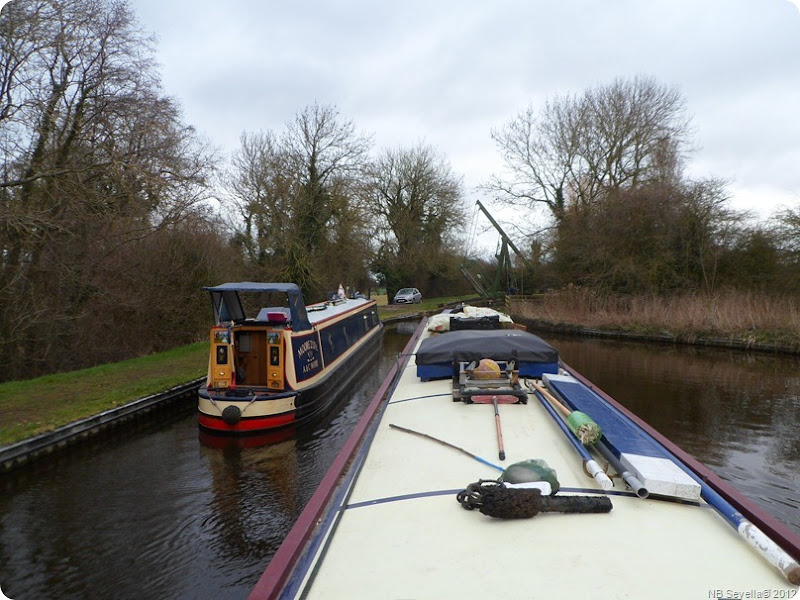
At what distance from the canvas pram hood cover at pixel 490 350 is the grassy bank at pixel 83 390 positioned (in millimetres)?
5317

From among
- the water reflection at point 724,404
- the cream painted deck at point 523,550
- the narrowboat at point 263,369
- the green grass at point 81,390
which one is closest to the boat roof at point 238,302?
the narrowboat at point 263,369

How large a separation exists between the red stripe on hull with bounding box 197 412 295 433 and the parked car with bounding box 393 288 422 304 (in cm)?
2462

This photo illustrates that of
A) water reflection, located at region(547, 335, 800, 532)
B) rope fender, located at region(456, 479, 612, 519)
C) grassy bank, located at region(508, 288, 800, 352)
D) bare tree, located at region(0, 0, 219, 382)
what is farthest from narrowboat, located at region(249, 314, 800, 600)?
grassy bank, located at region(508, 288, 800, 352)

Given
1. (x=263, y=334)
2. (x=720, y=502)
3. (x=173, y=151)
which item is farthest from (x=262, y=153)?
(x=720, y=502)

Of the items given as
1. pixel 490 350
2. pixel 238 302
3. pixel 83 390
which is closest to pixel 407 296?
pixel 238 302

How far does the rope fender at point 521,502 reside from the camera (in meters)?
2.64

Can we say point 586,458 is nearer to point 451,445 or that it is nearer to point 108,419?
point 451,445

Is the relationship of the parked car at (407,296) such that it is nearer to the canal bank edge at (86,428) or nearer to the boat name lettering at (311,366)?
the canal bank edge at (86,428)

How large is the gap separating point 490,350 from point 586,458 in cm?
267

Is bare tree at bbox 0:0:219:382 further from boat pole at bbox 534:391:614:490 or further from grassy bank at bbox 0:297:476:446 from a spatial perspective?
boat pole at bbox 534:391:614:490

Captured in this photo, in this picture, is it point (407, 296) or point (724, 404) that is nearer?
point (724, 404)

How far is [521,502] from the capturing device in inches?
104

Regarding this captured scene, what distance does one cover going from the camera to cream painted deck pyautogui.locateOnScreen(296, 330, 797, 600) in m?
2.18

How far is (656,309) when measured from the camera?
1717cm
